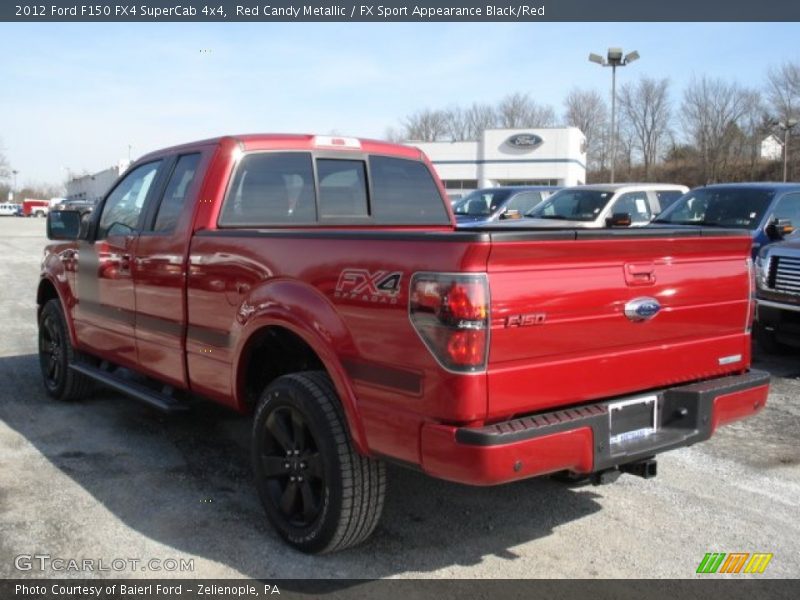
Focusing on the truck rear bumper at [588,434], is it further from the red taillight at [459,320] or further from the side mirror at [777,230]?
the side mirror at [777,230]

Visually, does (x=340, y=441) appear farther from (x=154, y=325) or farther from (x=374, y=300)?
(x=154, y=325)

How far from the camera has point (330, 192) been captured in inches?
189

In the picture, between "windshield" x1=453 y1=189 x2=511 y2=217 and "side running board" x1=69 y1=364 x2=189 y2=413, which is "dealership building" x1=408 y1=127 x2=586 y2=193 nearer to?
"windshield" x1=453 y1=189 x2=511 y2=217

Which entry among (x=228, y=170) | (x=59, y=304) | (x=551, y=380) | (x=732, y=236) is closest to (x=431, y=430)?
(x=551, y=380)

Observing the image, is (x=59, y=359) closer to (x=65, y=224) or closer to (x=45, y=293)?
(x=45, y=293)

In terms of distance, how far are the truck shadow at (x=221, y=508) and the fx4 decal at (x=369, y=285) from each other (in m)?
1.28

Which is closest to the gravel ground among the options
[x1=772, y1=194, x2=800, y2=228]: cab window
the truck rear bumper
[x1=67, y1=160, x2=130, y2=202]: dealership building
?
the truck rear bumper

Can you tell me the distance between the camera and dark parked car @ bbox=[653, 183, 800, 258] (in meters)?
8.91

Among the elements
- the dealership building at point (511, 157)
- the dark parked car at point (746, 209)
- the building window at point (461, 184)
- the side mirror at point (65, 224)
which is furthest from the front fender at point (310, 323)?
the building window at point (461, 184)

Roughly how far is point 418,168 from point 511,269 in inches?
104

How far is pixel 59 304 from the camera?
627 centimetres

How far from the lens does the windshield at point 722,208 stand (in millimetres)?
9109

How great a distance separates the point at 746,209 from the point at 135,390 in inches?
295

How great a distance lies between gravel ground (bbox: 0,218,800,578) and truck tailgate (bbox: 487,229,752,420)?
86cm
